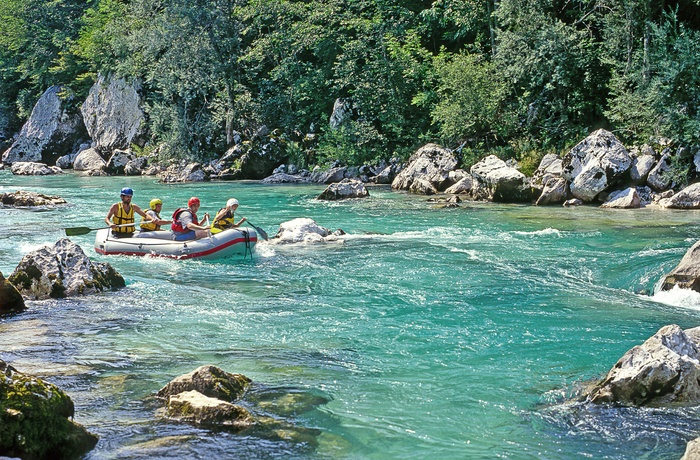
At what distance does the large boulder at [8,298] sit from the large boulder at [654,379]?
725 cm

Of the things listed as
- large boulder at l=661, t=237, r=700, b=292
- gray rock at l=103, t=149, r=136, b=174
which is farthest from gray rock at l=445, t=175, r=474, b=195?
gray rock at l=103, t=149, r=136, b=174

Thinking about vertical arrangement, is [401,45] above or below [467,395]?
above

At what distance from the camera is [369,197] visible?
2333 centimetres

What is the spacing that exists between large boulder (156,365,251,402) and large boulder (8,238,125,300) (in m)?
4.97

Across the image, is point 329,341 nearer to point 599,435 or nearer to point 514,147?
point 599,435

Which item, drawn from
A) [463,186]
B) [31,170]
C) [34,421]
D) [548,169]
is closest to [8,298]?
[34,421]

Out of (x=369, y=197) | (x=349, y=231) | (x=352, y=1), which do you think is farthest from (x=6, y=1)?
(x=349, y=231)

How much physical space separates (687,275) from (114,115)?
3513 cm

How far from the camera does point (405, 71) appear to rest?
29.5 m

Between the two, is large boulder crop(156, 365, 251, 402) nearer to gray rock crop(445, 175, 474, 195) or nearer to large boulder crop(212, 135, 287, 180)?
gray rock crop(445, 175, 474, 195)

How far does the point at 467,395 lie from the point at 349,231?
33.5ft

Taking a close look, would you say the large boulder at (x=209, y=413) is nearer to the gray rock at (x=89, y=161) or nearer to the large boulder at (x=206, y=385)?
the large boulder at (x=206, y=385)

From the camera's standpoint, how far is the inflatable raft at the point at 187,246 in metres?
13.9

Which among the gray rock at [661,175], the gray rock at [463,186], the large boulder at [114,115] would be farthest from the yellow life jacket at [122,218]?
the large boulder at [114,115]
